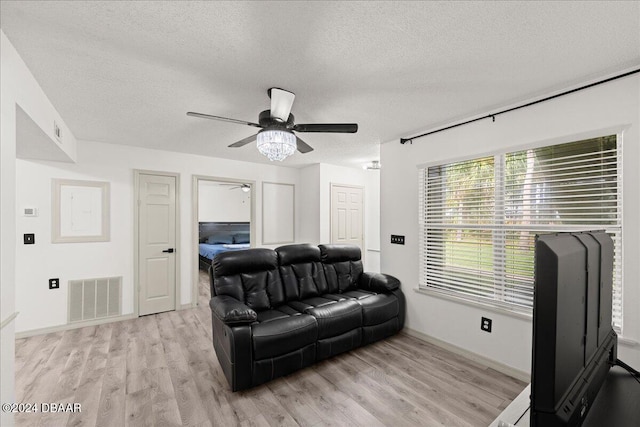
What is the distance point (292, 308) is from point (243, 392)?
2.89ft

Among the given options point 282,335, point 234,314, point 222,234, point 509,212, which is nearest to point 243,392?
point 282,335

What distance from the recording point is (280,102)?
224 cm

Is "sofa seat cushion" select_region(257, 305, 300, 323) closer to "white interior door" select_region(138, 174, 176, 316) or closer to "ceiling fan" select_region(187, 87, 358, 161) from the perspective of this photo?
"ceiling fan" select_region(187, 87, 358, 161)

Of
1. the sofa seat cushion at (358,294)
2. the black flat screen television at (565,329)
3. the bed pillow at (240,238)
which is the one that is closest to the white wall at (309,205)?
the sofa seat cushion at (358,294)

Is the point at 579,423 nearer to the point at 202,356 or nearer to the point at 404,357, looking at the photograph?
the point at 404,357

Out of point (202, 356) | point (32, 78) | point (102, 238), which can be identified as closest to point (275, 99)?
point (32, 78)

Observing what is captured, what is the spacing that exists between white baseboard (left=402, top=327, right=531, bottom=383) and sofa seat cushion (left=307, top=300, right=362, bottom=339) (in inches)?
34.0

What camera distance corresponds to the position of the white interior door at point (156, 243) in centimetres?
407

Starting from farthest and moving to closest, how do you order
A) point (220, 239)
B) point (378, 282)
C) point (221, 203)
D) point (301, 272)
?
point (221, 203) → point (220, 239) → point (378, 282) → point (301, 272)

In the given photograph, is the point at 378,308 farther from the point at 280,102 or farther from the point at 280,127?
the point at 280,102

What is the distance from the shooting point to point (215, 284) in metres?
2.88

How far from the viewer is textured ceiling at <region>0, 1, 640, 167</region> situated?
56.5 inches

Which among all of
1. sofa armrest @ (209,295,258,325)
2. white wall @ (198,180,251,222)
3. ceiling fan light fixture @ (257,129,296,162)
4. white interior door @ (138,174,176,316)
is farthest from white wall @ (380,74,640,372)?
Result: white wall @ (198,180,251,222)

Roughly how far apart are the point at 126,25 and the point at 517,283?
3446mm
